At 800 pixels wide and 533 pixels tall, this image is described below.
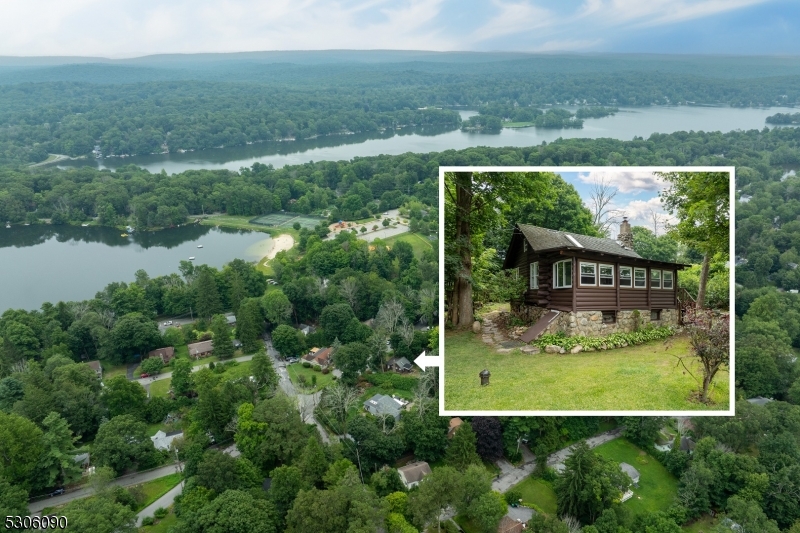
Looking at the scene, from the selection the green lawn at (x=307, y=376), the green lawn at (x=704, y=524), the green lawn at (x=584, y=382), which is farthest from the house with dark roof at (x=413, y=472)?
the green lawn at (x=584, y=382)

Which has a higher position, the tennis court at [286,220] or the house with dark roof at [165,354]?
the tennis court at [286,220]

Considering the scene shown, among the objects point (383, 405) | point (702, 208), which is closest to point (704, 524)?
point (383, 405)

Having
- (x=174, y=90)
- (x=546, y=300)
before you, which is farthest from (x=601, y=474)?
(x=174, y=90)

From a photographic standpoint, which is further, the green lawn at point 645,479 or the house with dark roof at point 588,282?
the green lawn at point 645,479

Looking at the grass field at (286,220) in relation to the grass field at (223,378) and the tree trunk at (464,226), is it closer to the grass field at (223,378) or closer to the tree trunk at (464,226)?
the grass field at (223,378)

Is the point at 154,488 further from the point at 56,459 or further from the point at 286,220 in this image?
the point at 286,220

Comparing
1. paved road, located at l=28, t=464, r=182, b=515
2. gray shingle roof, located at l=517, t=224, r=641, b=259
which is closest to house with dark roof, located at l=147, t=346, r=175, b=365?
paved road, located at l=28, t=464, r=182, b=515

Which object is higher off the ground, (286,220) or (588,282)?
(588,282)
